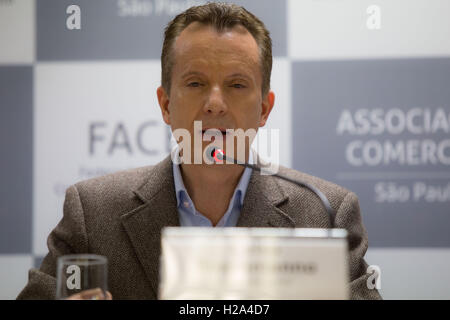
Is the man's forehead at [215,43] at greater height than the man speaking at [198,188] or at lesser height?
greater

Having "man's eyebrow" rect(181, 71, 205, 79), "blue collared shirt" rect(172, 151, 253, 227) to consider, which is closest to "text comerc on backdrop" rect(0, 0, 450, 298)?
"blue collared shirt" rect(172, 151, 253, 227)

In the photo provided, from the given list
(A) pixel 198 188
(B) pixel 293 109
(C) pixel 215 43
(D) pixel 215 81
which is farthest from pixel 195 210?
(B) pixel 293 109

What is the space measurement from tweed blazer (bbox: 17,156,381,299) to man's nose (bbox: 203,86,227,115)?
27 centimetres

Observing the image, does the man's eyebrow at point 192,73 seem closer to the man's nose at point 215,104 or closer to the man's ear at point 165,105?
the man's nose at point 215,104

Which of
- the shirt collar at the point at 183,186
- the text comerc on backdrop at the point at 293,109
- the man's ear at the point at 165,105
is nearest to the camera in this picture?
the shirt collar at the point at 183,186

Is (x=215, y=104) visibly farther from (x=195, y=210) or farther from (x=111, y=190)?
(x=111, y=190)

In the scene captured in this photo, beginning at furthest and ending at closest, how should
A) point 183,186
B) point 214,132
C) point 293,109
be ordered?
1. point 293,109
2. point 183,186
3. point 214,132

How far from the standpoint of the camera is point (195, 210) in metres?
1.57

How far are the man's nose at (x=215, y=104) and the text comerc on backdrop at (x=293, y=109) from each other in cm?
88

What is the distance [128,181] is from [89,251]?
29 cm

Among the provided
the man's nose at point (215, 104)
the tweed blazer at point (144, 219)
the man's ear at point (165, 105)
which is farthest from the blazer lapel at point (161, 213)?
the man's nose at point (215, 104)

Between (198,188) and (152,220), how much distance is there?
0.75 feet

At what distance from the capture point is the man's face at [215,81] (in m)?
1.45

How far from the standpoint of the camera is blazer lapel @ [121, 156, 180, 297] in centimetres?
140
